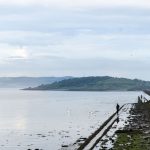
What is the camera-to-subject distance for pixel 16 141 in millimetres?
57156

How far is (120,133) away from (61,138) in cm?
790

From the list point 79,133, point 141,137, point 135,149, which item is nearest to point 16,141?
point 79,133

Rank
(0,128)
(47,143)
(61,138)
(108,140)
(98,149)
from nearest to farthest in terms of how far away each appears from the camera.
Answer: (98,149)
(108,140)
(47,143)
(61,138)
(0,128)

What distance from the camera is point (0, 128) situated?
256ft

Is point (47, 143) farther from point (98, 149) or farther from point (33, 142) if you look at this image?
point (98, 149)

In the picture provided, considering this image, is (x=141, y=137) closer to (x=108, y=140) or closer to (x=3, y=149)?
(x=108, y=140)

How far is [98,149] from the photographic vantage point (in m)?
42.1

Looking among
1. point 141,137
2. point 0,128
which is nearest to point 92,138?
point 141,137

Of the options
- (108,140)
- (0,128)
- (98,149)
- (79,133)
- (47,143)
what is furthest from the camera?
(0,128)

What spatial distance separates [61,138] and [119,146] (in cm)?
1745

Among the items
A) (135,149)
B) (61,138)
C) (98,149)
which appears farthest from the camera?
(61,138)

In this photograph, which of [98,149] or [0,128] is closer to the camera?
[98,149]

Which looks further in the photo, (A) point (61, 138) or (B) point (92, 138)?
(A) point (61, 138)

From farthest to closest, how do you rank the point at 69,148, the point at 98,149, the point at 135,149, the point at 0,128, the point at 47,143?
the point at 0,128 < the point at 47,143 < the point at 69,148 < the point at 98,149 < the point at 135,149
